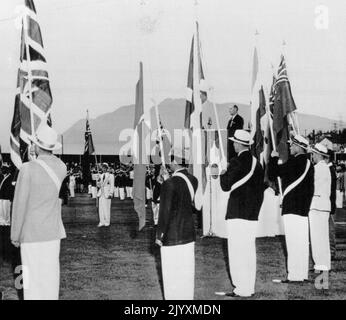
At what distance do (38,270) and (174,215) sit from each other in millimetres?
1678

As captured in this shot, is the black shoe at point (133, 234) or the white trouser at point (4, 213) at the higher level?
the white trouser at point (4, 213)

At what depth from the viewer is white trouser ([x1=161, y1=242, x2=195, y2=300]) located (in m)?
7.53

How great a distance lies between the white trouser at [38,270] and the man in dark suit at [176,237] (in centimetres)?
133

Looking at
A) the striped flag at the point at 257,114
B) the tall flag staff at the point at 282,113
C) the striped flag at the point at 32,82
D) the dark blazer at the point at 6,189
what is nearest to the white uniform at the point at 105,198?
the dark blazer at the point at 6,189

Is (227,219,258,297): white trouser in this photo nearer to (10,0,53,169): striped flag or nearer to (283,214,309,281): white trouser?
(283,214,309,281): white trouser

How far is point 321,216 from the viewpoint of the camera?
10242 mm

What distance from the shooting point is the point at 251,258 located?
851cm

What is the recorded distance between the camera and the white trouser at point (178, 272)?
7.53m

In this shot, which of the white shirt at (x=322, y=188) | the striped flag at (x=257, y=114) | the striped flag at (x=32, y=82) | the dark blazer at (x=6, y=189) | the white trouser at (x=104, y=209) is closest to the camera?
the white shirt at (x=322, y=188)

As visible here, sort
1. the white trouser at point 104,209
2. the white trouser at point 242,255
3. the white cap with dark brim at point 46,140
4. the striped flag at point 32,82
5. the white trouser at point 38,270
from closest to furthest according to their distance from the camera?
the white trouser at point 38,270, the white cap with dark brim at point 46,140, the white trouser at point 242,255, the striped flag at point 32,82, the white trouser at point 104,209

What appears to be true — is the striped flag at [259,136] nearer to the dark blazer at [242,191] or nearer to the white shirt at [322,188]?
the white shirt at [322,188]
